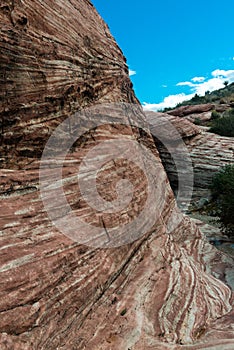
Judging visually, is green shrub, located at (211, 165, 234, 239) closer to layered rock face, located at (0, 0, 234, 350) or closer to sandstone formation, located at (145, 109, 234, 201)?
sandstone formation, located at (145, 109, 234, 201)

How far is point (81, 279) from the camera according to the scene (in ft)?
16.4

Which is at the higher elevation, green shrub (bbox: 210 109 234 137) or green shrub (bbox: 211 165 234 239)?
green shrub (bbox: 210 109 234 137)

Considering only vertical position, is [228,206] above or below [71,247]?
below

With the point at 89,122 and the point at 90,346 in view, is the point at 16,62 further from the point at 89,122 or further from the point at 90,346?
the point at 90,346

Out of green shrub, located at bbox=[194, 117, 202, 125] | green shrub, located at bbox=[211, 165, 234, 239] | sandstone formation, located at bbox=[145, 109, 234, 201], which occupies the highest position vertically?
green shrub, located at bbox=[194, 117, 202, 125]

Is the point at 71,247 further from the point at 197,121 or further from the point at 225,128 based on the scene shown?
the point at 197,121

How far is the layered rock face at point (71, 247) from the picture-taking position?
436 cm

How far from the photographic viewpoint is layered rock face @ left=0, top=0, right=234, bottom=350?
436cm

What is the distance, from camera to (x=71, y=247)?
16.6ft

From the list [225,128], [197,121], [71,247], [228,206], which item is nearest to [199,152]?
[225,128]

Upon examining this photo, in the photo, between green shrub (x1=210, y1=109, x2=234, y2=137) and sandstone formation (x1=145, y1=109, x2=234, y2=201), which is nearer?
sandstone formation (x1=145, y1=109, x2=234, y2=201)

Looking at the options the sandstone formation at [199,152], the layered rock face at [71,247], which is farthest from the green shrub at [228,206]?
the layered rock face at [71,247]

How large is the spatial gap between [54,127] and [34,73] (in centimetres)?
99

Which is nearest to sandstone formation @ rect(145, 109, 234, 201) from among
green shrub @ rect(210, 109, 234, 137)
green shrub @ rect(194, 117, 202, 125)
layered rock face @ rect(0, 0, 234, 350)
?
green shrub @ rect(210, 109, 234, 137)
